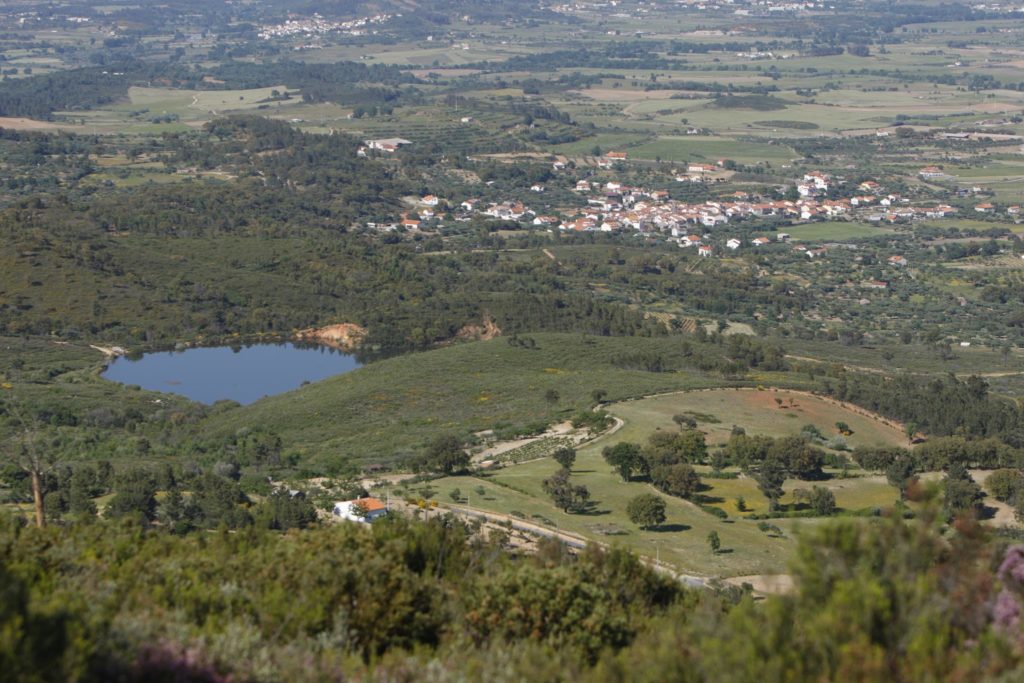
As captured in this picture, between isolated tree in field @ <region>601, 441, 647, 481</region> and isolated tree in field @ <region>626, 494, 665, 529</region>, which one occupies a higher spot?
isolated tree in field @ <region>626, 494, 665, 529</region>

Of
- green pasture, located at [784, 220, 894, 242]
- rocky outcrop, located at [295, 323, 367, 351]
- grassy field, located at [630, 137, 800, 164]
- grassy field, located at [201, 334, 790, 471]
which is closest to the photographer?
grassy field, located at [201, 334, 790, 471]

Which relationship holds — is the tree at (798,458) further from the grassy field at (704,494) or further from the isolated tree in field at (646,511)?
the isolated tree in field at (646,511)

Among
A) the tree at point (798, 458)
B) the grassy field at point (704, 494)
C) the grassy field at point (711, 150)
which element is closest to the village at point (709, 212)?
the grassy field at point (711, 150)

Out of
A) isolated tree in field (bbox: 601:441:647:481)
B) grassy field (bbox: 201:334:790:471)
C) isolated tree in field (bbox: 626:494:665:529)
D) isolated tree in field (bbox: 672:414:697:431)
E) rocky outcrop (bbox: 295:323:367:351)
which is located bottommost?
rocky outcrop (bbox: 295:323:367:351)

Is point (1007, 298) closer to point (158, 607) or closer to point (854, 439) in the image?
point (854, 439)

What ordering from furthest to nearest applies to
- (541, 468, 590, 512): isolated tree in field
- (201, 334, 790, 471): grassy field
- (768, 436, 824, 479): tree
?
(201, 334, 790, 471): grassy field
(768, 436, 824, 479): tree
(541, 468, 590, 512): isolated tree in field

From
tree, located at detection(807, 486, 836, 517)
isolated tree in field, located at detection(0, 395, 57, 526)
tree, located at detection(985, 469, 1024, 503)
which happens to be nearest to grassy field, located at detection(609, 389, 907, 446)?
tree, located at detection(985, 469, 1024, 503)

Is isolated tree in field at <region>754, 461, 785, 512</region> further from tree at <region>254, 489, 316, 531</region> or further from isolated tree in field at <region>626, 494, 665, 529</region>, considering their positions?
tree at <region>254, 489, 316, 531</region>

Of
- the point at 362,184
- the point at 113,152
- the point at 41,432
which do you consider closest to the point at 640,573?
the point at 41,432
